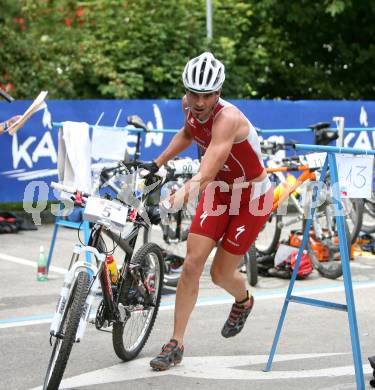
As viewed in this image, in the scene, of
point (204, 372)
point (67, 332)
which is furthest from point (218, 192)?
point (67, 332)

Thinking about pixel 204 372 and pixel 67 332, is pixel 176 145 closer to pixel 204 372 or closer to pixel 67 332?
pixel 204 372

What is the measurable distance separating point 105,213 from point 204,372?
1.23m

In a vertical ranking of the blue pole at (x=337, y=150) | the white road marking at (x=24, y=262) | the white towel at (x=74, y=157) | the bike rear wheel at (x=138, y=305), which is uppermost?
the blue pole at (x=337, y=150)

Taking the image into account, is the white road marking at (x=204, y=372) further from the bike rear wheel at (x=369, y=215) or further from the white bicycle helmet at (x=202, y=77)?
the bike rear wheel at (x=369, y=215)

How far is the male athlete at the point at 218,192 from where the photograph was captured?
6203 mm

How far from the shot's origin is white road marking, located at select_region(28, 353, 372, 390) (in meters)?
6.24

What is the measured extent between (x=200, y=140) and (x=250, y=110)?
937 centimetres

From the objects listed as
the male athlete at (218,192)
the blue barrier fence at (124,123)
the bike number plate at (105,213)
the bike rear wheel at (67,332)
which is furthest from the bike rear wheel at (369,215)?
the bike rear wheel at (67,332)

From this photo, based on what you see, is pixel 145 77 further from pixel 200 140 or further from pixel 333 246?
pixel 200 140

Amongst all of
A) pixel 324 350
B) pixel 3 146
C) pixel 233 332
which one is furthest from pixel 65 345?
pixel 3 146

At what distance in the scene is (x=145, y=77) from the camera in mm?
18906

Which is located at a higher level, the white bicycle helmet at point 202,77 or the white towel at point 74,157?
the white bicycle helmet at point 202,77

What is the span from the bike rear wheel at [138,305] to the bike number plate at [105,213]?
25.4 inches

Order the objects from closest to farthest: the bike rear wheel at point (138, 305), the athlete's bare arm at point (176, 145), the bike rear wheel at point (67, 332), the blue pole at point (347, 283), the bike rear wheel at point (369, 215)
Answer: the bike rear wheel at point (67, 332), the blue pole at point (347, 283), the bike rear wheel at point (138, 305), the athlete's bare arm at point (176, 145), the bike rear wheel at point (369, 215)
